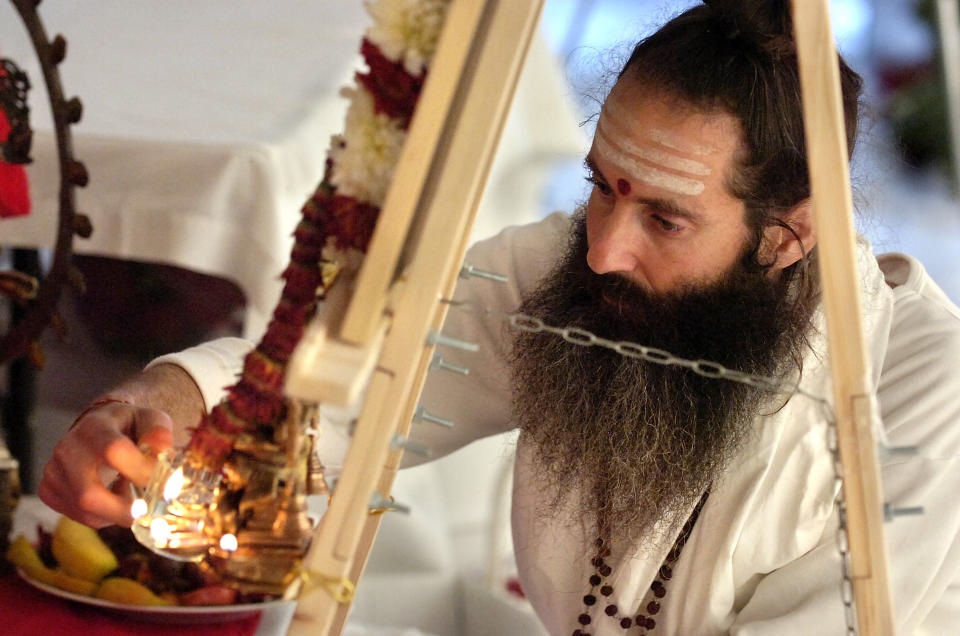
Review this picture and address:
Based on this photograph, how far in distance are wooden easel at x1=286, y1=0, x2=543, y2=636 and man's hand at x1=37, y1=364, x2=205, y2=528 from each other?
0.27m

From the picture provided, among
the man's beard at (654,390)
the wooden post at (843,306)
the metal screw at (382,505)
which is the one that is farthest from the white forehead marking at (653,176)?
the metal screw at (382,505)

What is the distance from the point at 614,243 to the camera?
0.99 metres

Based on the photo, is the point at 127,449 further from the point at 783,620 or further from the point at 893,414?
the point at 893,414

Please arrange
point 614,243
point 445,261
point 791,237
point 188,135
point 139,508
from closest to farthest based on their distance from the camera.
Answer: point 445,261
point 139,508
point 614,243
point 791,237
point 188,135

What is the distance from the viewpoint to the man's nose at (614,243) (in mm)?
986

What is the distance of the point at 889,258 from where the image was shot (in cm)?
128

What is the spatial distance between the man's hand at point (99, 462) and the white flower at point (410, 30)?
42 cm

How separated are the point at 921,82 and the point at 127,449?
4321mm

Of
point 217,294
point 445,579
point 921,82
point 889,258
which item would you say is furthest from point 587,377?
point 921,82

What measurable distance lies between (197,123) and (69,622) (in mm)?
1115

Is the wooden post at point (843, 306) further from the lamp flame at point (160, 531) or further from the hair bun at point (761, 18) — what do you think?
the lamp flame at point (160, 531)

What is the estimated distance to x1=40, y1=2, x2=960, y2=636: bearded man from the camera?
996mm

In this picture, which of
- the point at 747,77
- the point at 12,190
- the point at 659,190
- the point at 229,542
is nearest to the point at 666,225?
the point at 659,190

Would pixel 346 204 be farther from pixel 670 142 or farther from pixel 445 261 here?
pixel 670 142
